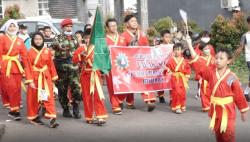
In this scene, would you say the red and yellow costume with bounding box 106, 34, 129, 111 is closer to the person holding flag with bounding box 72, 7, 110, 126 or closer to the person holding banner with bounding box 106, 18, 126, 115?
the person holding banner with bounding box 106, 18, 126, 115

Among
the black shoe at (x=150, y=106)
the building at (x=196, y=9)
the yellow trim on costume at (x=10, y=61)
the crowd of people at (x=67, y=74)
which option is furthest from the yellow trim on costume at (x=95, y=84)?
the building at (x=196, y=9)

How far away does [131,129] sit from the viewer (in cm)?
1074

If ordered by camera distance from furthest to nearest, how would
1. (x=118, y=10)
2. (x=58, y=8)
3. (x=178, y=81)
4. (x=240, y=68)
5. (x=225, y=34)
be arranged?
(x=58, y=8) < (x=118, y=10) < (x=225, y=34) < (x=240, y=68) < (x=178, y=81)

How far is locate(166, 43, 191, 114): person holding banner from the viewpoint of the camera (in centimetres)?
1228

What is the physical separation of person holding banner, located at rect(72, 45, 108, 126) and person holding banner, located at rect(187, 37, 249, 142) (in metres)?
2.91

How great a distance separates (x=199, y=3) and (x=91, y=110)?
1764 cm

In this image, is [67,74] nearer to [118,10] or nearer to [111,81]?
[111,81]

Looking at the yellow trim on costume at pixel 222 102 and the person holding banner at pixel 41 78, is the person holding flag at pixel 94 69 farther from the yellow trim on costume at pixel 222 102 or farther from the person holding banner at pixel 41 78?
the yellow trim on costume at pixel 222 102

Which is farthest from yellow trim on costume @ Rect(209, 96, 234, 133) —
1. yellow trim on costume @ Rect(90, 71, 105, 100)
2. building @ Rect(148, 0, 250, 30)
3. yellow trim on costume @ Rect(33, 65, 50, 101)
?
building @ Rect(148, 0, 250, 30)

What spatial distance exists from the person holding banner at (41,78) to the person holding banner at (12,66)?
719mm

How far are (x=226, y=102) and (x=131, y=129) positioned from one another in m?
2.77

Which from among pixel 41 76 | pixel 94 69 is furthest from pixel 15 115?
pixel 94 69

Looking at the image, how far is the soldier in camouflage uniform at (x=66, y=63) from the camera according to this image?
37.0 feet

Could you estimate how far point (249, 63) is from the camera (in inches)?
538
